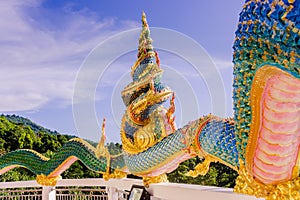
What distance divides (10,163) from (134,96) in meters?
2.56

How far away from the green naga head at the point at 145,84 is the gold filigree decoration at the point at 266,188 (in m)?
1.39

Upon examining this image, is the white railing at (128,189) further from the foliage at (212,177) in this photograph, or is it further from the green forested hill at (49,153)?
the foliage at (212,177)

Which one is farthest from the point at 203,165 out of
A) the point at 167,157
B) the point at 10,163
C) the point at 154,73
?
the point at 10,163

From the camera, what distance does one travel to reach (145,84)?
3.26 meters

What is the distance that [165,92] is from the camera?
3.20m

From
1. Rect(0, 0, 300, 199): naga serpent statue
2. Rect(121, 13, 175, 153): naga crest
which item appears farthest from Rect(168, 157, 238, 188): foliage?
Rect(0, 0, 300, 199): naga serpent statue

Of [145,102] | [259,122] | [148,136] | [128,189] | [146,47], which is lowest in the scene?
[259,122]

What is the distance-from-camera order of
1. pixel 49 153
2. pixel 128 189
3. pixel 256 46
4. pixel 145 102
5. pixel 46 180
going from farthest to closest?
1. pixel 49 153
2. pixel 46 180
3. pixel 128 189
4. pixel 145 102
5. pixel 256 46

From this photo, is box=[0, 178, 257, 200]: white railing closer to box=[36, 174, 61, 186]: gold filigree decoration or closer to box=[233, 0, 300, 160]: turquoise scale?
box=[36, 174, 61, 186]: gold filigree decoration

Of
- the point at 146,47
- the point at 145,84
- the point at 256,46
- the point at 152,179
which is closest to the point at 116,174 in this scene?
the point at 152,179

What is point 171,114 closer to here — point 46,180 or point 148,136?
point 148,136

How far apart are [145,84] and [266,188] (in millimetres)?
1696

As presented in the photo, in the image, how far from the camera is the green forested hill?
928 cm

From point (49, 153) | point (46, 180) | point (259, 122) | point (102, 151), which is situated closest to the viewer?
point (259, 122)
